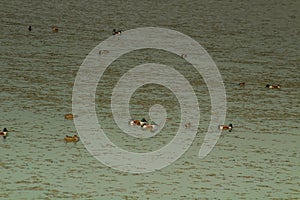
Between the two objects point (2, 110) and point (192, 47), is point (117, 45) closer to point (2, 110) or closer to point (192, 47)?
point (192, 47)

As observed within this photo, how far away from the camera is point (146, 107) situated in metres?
20.9

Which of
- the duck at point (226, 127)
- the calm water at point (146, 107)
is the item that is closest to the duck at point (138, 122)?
the calm water at point (146, 107)

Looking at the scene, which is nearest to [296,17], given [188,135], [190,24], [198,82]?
[190,24]

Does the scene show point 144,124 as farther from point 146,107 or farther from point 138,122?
point 146,107

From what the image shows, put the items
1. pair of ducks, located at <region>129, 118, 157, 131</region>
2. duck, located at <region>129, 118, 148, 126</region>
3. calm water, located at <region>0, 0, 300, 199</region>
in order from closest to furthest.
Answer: calm water, located at <region>0, 0, 300, 199</region>, pair of ducks, located at <region>129, 118, 157, 131</region>, duck, located at <region>129, 118, 148, 126</region>

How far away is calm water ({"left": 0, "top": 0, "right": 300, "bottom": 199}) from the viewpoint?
1530 cm

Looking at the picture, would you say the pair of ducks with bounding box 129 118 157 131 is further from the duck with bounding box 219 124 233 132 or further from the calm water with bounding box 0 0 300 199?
the duck with bounding box 219 124 233 132

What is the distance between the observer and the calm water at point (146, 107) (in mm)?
15305

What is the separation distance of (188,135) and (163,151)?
1363 mm

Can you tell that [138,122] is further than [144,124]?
Yes

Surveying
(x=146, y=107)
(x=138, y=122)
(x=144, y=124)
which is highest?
(x=146, y=107)

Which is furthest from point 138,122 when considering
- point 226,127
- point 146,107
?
point 226,127

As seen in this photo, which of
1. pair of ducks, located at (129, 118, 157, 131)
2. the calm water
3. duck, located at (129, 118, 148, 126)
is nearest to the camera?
the calm water

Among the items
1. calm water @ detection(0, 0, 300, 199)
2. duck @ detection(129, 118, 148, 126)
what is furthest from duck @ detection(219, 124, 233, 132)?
duck @ detection(129, 118, 148, 126)
